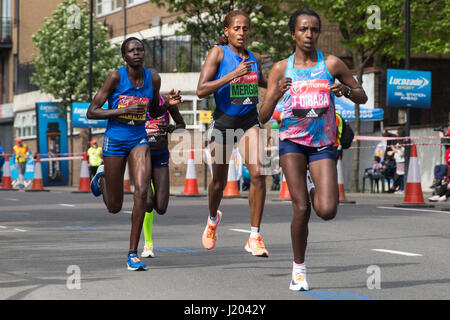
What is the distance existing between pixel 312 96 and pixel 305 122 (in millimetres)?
195

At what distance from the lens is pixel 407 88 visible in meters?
21.4

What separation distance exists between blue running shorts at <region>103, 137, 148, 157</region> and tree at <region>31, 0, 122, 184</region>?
104 ft

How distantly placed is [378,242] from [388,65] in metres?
23.8

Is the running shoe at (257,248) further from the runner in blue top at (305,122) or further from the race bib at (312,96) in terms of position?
the race bib at (312,96)

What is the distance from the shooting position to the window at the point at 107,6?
46.8 metres

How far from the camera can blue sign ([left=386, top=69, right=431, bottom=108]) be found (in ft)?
69.7

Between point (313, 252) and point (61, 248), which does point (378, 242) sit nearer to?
point (313, 252)

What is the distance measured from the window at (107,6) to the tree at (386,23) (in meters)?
21.1

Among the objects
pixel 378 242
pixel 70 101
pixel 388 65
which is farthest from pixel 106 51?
pixel 378 242

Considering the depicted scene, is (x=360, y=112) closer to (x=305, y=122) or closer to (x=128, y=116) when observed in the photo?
(x=128, y=116)

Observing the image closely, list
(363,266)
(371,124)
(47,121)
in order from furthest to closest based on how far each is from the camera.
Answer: (47,121)
(371,124)
(363,266)

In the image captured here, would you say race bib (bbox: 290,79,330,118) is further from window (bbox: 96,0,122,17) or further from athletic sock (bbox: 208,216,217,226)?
window (bbox: 96,0,122,17)

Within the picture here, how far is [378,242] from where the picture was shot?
10.8 m

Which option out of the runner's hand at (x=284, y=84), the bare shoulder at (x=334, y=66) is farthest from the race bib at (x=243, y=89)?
the runner's hand at (x=284, y=84)
